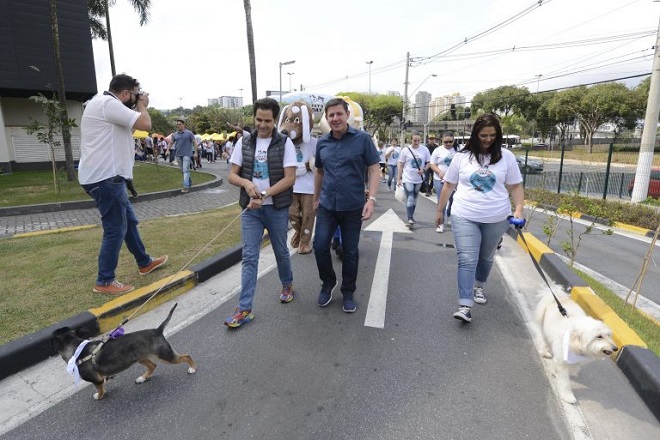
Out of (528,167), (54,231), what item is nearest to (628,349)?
(54,231)

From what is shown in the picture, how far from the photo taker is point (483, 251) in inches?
151

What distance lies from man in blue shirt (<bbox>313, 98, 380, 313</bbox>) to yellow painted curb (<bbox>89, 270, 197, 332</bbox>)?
1.51 m

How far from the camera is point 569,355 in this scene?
102 inches

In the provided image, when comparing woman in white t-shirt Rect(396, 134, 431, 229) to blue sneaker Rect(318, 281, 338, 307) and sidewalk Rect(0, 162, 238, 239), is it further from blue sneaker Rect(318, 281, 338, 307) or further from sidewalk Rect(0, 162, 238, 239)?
sidewalk Rect(0, 162, 238, 239)

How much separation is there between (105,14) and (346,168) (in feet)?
82.9

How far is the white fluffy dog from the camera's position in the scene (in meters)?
2.48

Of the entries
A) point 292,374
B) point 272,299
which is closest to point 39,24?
point 272,299

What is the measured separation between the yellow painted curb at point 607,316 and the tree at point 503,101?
193ft

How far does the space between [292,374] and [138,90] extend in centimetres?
320

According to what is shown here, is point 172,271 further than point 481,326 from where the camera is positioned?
Yes

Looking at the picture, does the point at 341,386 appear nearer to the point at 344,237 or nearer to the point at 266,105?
the point at 344,237

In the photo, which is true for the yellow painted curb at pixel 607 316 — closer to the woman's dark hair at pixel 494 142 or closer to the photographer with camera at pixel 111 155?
the woman's dark hair at pixel 494 142

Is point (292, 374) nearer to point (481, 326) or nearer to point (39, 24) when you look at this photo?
point (481, 326)

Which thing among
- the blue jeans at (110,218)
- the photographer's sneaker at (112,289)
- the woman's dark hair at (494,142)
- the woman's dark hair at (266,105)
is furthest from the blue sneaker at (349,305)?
the blue jeans at (110,218)
